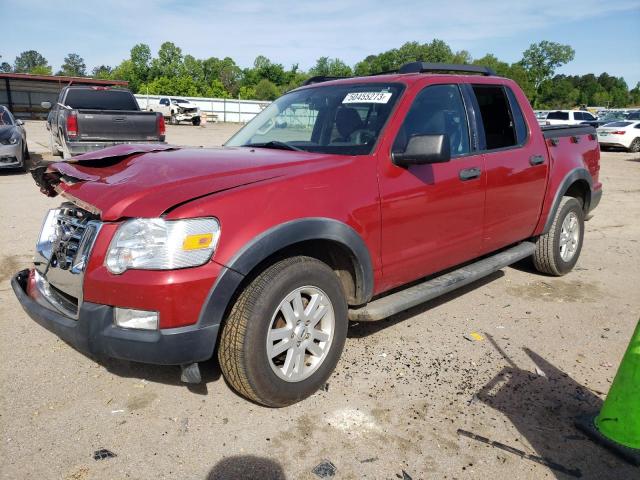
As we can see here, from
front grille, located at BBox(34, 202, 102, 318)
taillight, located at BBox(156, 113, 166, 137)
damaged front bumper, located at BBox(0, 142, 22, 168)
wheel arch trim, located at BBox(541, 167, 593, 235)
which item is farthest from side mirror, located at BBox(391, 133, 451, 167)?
damaged front bumper, located at BBox(0, 142, 22, 168)

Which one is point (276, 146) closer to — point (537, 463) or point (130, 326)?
point (130, 326)

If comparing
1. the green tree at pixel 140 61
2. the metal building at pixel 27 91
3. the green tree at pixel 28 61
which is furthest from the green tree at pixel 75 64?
the metal building at pixel 27 91

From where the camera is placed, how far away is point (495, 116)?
446 centimetres

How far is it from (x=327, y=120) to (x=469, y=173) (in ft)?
3.70

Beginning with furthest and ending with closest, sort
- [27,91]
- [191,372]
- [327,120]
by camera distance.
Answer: [27,91] < [327,120] < [191,372]

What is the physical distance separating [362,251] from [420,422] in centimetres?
103

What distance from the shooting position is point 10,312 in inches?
164

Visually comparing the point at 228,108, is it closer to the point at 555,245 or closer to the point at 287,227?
the point at 555,245

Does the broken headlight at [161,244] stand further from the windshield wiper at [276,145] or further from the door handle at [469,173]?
the door handle at [469,173]

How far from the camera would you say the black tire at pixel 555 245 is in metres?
5.13

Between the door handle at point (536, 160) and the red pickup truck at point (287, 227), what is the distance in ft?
0.25

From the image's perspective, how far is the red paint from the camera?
8.32 ft

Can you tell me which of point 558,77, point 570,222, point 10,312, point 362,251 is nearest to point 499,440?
point 362,251

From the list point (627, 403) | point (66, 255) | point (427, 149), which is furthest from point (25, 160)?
point (627, 403)
